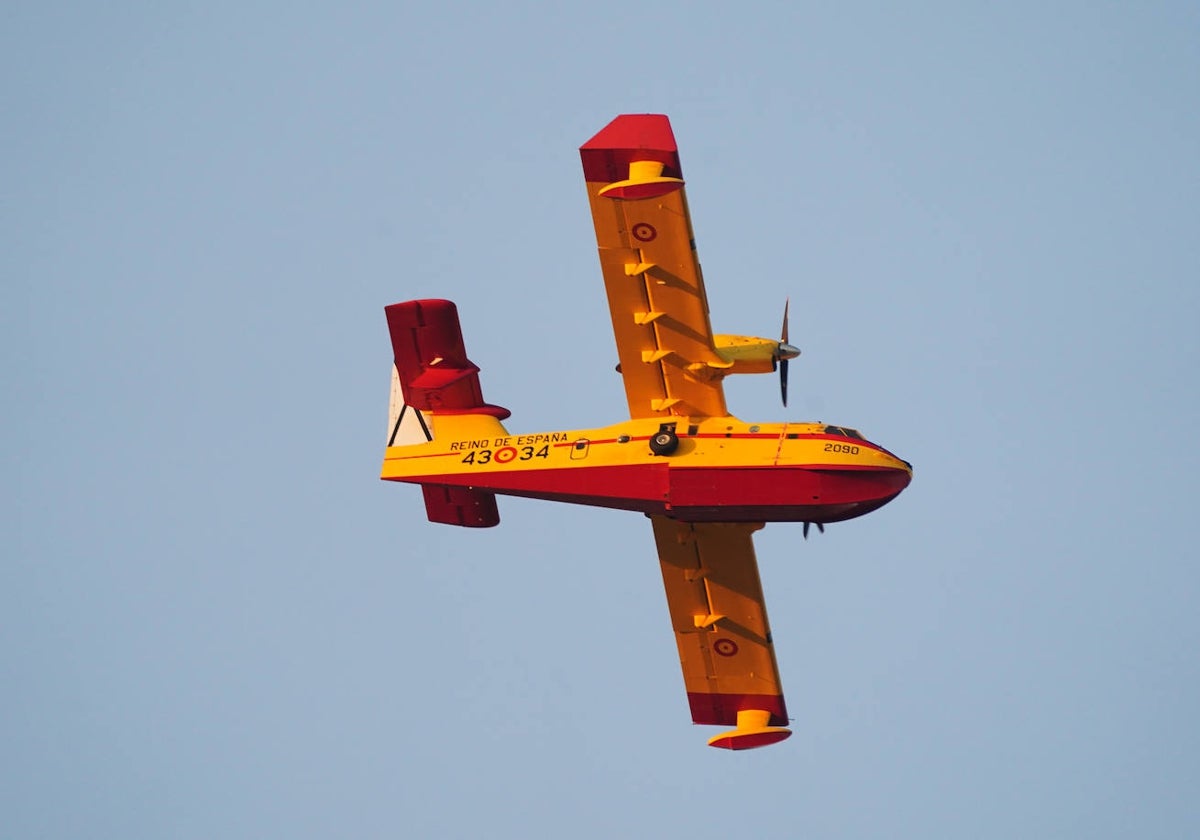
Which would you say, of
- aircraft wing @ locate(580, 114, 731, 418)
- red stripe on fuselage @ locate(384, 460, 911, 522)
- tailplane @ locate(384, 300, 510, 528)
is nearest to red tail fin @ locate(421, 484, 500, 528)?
tailplane @ locate(384, 300, 510, 528)

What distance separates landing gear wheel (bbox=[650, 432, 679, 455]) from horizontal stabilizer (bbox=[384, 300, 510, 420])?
4.63 m

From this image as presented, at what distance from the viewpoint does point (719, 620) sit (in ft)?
163

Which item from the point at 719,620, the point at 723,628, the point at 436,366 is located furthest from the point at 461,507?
the point at 723,628

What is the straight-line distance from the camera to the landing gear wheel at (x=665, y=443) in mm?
45219

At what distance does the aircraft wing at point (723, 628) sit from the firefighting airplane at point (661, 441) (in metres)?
0.05

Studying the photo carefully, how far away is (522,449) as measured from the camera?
46.5 meters

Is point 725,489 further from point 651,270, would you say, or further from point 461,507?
point 461,507

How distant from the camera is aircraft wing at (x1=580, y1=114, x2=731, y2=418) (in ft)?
144

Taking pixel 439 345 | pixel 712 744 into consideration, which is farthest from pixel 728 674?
pixel 439 345

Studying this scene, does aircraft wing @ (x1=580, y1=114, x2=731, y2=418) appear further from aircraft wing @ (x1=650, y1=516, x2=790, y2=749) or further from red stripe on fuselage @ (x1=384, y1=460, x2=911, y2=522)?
aircraft wing @ (x1=650, y1=516, x2=790, y2=749)

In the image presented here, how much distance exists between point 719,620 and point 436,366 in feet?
30.6

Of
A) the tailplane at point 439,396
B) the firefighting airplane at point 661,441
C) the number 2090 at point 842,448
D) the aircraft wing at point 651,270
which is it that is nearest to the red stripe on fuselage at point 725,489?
the firefighting airplane at point 661,441

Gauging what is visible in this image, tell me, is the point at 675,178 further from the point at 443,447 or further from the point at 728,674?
the point at 728,674

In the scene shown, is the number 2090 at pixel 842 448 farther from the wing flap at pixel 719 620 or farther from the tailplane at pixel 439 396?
the tailplane at pixel 439 396
